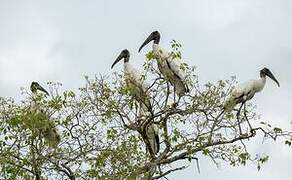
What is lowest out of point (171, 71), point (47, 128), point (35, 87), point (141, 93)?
point (47, 128)

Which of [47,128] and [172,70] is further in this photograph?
[172,70]

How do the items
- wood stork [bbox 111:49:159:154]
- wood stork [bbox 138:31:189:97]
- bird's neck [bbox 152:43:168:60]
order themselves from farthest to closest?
bird's neck [bbox 152:43:168:60]
wood stork [bbox 138:31:189:97]
wood stork [bbox 111:49:159:154]

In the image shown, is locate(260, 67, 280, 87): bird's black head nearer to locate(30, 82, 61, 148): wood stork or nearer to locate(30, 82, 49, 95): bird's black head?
locate(30, 82, 49, 95): bird's black head

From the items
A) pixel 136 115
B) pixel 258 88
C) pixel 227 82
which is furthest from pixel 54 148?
pixel 258 88

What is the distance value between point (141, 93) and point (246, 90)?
3857mm

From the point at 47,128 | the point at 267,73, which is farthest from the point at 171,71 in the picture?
the point at 267,73

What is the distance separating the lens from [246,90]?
1852cm

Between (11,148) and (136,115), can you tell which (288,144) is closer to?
(136,115)

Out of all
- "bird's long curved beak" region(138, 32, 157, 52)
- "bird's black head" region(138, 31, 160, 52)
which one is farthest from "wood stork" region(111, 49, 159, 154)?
"bird's long curved beak" region(138, 32, 157, 52)

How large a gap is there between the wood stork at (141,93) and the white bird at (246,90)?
1400 millimetres

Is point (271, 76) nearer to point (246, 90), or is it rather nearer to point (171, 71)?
point (246, 90)

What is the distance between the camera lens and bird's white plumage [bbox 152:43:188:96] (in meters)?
15.9

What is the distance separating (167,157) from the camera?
15.6 meters

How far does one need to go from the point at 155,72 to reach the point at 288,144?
2.74 meters
